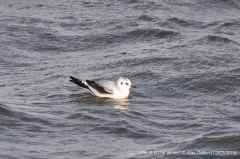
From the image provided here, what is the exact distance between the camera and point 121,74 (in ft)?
32.8

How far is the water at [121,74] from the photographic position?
20.9 feet

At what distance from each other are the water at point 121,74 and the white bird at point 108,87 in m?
0.15

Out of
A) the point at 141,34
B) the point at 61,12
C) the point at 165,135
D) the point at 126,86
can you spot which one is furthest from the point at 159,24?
the point at 165,135

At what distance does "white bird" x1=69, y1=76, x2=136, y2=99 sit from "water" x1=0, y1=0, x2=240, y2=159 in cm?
15

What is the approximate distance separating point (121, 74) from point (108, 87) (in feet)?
4.37

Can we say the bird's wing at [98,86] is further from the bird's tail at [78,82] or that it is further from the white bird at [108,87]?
the bird's tail at [78,82]

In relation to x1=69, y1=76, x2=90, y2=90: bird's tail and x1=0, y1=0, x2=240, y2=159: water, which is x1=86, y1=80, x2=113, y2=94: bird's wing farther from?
x1=0, y1=0, x2=240, y2=159: water

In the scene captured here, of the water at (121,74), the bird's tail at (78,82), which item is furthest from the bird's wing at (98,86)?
the water at (121,74)

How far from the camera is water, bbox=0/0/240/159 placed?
6379 mm

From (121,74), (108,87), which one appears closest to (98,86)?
(108,87)

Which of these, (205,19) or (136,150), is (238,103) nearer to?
(136,150)

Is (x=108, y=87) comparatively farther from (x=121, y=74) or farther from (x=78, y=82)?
(x=121, y=74)

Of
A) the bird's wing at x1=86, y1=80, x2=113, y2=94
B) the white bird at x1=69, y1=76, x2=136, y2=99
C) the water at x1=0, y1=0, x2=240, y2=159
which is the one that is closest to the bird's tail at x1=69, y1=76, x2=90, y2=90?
the white bird at x1=69, y1=76, x2=136, y2=99

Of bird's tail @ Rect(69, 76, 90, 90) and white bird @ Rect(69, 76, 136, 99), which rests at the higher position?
bird's tail @ Rect(69, 76, 90, 90)
